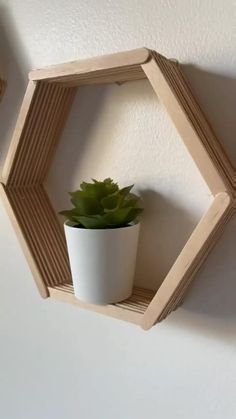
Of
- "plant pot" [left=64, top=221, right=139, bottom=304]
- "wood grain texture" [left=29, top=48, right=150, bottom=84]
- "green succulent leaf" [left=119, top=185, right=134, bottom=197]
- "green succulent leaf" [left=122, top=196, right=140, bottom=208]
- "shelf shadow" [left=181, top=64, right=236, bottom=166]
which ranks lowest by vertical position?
"plant pot" [left=64, top=221, right=139, bottom=304]

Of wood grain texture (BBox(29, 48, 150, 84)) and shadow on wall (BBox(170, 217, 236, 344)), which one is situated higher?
wood grain texture (BBox(29, 48, 150, 84))

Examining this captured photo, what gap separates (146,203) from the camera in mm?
561

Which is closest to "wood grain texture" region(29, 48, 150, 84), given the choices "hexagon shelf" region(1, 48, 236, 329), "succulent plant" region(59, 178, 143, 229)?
"hexagon shelf" region(1, 48, 236, 329)

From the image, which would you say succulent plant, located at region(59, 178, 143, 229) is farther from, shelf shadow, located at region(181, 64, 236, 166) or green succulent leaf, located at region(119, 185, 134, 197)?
shelf shadow, located at region(181, 64, 236, 166)

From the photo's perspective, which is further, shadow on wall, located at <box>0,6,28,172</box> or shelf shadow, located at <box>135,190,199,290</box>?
shadow on wall, located at <box>0,6,28,172</box>

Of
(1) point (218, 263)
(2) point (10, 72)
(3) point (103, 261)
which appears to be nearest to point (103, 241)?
(3) point (103, 261)

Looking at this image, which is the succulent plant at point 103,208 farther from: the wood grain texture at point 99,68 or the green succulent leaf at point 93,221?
the wood grain texture at point 99,68

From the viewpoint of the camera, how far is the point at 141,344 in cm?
59

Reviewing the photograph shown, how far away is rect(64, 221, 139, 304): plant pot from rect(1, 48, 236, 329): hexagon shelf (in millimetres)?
19

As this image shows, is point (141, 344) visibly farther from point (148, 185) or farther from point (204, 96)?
point (204, 96)

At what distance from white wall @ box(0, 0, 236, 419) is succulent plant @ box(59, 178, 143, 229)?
0.17 ft

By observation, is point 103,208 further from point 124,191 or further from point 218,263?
point 218,263

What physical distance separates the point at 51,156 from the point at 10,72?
155mm

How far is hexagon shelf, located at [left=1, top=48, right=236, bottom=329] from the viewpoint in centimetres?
44
